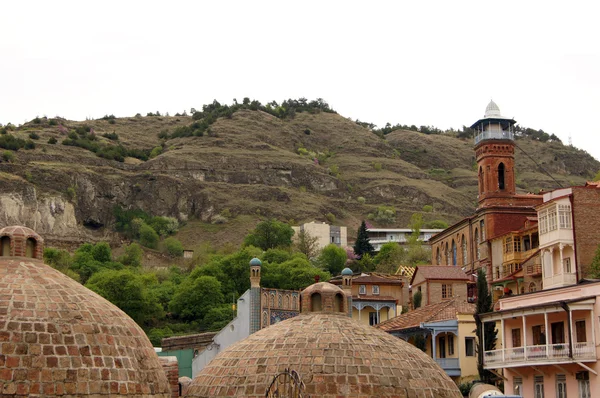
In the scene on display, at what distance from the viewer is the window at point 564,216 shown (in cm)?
6462

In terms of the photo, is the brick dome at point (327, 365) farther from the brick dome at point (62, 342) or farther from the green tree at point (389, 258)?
the green tree at point (389, 258)

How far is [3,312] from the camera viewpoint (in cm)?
2033

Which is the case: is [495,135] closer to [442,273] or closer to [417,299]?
[442,273]

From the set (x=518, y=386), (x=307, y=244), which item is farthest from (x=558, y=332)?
(x=307, y=244)

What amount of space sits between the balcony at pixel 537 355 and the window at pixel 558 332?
872 mm

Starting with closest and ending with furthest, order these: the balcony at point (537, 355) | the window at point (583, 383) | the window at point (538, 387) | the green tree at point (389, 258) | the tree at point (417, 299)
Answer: the balcony at point (537, 355) → the window at point (583, 383) → the window at point (538, 387) → the tree at point (417, 299) → the green tree at point (389, 258)

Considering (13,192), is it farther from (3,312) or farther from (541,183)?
(3,312)

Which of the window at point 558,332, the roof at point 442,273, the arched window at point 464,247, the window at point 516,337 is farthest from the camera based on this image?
the arched window at point 464,247

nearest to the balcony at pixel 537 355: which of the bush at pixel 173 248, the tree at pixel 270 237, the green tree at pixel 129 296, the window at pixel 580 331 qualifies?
the window at pixel 580 331

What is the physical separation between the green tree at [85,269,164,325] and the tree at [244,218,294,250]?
39.4 m

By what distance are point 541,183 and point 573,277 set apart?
118779 mm

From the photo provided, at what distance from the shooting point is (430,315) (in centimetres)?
5853

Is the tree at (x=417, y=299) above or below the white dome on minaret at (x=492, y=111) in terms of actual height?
below

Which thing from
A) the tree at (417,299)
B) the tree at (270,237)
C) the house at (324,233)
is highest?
the house at (324,233)
